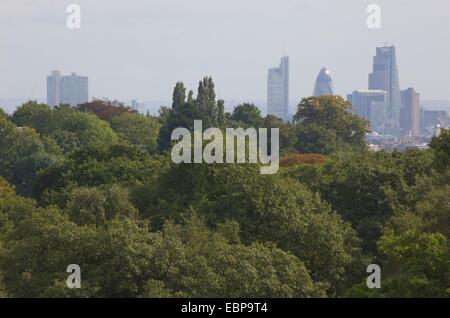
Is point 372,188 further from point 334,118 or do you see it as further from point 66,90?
point 66,90

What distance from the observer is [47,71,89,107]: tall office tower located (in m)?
173

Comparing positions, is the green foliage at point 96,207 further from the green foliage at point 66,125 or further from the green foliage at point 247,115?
the green foliage at point 247,115

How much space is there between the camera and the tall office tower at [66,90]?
173 m

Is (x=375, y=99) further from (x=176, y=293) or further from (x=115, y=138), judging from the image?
(x=176, y=293)

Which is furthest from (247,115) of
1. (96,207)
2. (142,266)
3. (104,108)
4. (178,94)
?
(142,266)

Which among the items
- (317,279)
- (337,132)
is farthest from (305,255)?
(337,132)

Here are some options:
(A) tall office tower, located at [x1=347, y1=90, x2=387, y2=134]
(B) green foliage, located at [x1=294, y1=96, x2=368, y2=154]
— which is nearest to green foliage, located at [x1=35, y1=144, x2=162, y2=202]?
(B) green foliage, located at [x1=294, y1=96, x2=368, y2=154]

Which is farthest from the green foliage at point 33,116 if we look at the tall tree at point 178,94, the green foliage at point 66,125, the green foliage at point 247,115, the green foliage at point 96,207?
the green foliage at point 96,207

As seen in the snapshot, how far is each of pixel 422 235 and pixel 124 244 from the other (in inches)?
303

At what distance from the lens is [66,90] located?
174000 mm

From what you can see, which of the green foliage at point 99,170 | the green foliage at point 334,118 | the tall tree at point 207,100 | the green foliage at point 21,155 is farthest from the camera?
the green foliage at point 334,118

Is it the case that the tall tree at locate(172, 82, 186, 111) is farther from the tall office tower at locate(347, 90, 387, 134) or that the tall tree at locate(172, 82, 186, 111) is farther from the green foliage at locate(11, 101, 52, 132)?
the tall office tower at locate(347, 90, 387, 134)

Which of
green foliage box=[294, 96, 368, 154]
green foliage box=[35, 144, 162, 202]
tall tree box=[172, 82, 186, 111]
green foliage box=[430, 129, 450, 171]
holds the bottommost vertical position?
green foliage box=[35, 144, 162, 202]

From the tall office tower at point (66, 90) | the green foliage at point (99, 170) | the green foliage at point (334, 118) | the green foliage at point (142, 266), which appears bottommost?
the green foliage at point (142, 266)
